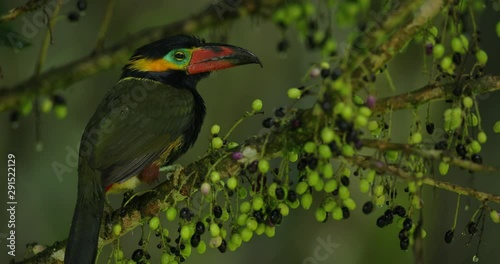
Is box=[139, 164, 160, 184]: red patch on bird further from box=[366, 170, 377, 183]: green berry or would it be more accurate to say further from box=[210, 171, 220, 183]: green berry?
box=[366, 170, 377, 183]: green berry

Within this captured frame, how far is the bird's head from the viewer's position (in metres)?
3.77

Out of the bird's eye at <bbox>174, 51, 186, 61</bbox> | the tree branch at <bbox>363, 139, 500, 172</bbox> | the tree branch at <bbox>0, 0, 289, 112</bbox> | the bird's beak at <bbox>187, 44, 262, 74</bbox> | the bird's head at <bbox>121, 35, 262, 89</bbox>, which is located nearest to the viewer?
the tree branch at <bbox>0, 0, 289, 112</bbox>

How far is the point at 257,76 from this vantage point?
5.72m

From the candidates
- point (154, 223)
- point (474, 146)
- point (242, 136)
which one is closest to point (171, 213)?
point (154, 223)

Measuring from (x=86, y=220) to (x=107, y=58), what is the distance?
4.10 ft

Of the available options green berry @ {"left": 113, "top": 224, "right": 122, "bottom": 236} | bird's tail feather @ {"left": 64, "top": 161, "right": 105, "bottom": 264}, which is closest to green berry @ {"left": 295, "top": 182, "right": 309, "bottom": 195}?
green berry @ {"left": 113, "top": 224, "right": 122, "bottom": 236}

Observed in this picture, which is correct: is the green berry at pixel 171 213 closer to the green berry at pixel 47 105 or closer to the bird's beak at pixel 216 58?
the green berry at pixel 47 105

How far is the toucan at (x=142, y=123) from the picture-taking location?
10.3ft

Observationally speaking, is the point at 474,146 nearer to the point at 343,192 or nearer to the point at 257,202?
the point at 343,192

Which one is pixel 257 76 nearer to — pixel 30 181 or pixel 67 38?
pixel 67 38

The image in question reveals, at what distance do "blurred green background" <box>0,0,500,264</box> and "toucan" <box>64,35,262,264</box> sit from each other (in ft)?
4.60

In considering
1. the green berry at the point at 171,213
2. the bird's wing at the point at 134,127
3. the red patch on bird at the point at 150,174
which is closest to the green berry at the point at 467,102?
the green berry at the point at 171,213

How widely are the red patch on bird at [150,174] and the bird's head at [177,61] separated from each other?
457mm

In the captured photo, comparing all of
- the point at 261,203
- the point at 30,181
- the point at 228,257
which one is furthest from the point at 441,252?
the point at 261,203
